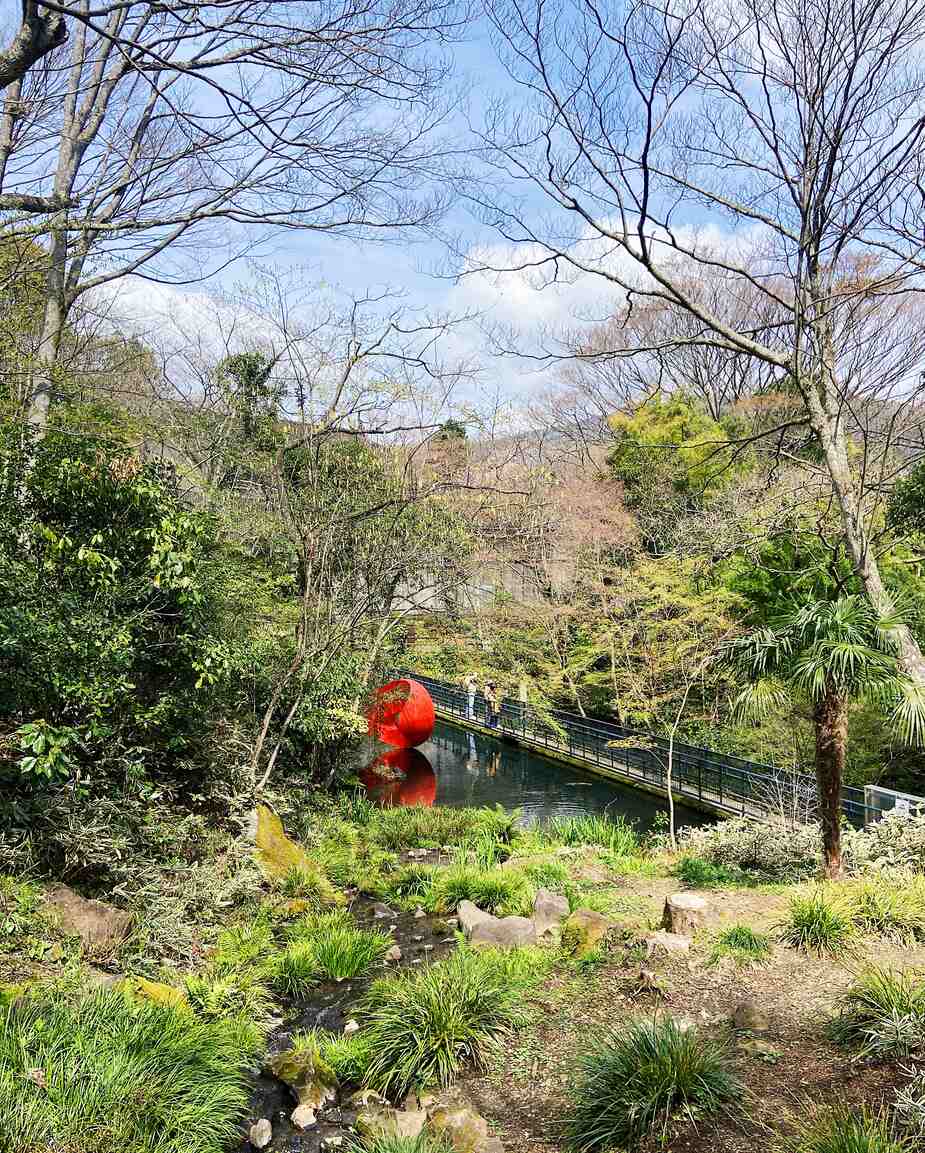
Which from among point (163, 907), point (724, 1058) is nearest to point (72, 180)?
point (163, 907)

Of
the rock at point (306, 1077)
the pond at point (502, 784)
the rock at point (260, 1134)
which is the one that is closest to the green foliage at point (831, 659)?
the rock at point (306, 1077)

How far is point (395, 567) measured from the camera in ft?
33.2

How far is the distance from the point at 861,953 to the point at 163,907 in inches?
189

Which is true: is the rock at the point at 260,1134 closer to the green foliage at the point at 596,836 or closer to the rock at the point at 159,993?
the rock at the point at 159,993

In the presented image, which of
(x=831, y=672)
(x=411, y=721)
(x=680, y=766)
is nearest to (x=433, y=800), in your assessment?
(x=411, y=721)

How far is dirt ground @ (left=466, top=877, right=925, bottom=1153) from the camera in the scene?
3.05 m

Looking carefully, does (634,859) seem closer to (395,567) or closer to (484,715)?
(395,567)

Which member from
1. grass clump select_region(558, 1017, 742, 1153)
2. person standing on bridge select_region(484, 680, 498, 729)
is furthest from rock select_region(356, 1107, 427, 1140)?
person standing on bridge select_region(484, 680, 498, 729)

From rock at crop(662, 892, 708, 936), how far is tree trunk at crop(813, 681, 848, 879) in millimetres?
1421

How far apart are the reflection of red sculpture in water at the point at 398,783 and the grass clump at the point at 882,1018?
8532mm

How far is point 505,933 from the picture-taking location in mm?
5652

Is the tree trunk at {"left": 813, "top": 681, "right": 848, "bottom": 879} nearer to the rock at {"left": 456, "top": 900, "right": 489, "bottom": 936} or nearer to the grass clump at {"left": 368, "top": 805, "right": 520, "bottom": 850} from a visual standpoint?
the rock at {"left": 456, "top": 900, "right": 489, "bottom": 936}

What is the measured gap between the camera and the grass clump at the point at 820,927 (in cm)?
464

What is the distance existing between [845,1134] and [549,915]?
3622 mm
